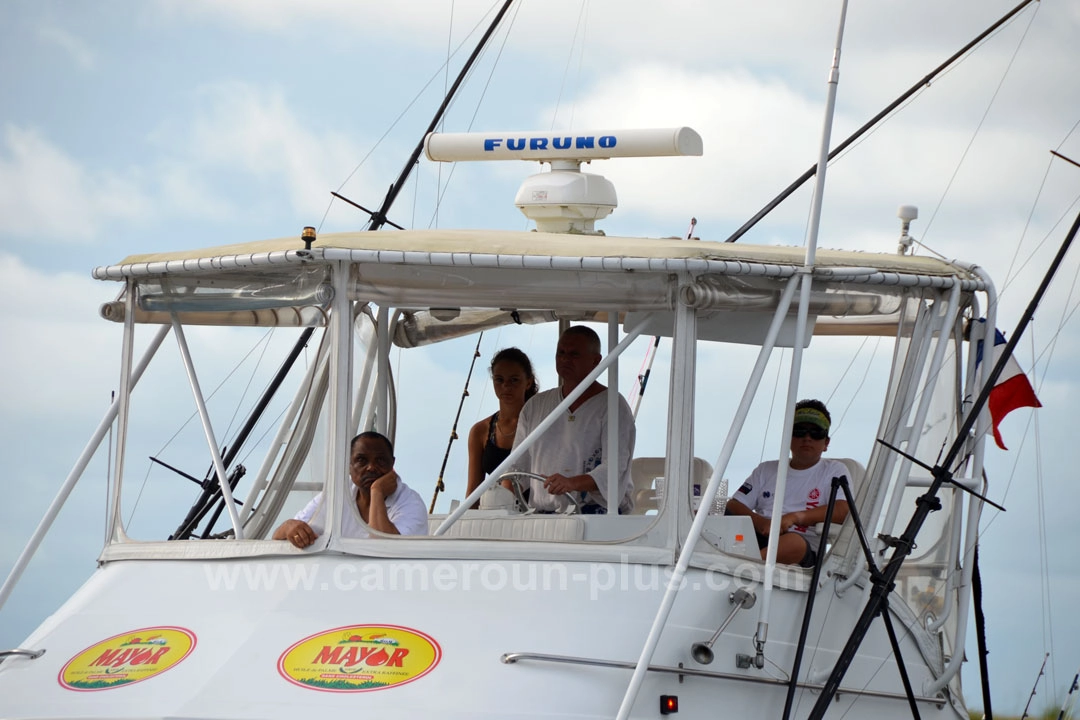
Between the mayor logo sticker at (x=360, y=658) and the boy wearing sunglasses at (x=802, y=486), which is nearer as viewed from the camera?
the mayor logo sticker at (x=360, y=658)

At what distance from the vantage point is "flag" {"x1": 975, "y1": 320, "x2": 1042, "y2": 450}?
977 centimetres

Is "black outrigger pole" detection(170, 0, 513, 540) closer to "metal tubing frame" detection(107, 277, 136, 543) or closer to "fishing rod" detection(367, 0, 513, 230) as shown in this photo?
"fishing rod" detection(367, 0, 513, 230)

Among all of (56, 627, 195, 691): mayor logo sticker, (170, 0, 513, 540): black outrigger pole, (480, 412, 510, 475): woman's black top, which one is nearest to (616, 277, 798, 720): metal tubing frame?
(56, 627, 195, 691): mayor logo sticker

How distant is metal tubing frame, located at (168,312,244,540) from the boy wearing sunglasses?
297 centimetres

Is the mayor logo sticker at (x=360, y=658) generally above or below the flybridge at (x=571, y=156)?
below

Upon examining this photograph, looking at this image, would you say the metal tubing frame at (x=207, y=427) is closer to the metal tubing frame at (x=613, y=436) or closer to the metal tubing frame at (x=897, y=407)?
the metal tubing frame at (x=613, y=436)

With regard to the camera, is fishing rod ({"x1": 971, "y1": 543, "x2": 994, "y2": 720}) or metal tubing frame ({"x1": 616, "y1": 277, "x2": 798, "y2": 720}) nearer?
metal tubing frame ({"x1": 616, "y1": 277, "x2": 798, "y2": 720})

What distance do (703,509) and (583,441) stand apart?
1.80 m

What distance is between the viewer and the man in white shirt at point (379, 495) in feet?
28.4

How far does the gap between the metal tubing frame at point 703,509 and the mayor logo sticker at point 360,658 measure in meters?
1.00

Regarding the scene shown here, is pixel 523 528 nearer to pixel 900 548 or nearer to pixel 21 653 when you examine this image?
pixel 900 548

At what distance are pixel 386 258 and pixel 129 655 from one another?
96.0 inches

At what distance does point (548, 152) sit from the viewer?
1034cm

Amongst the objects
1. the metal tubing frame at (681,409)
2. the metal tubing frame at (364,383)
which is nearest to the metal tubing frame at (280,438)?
the metal tubing frame at (364,383)
